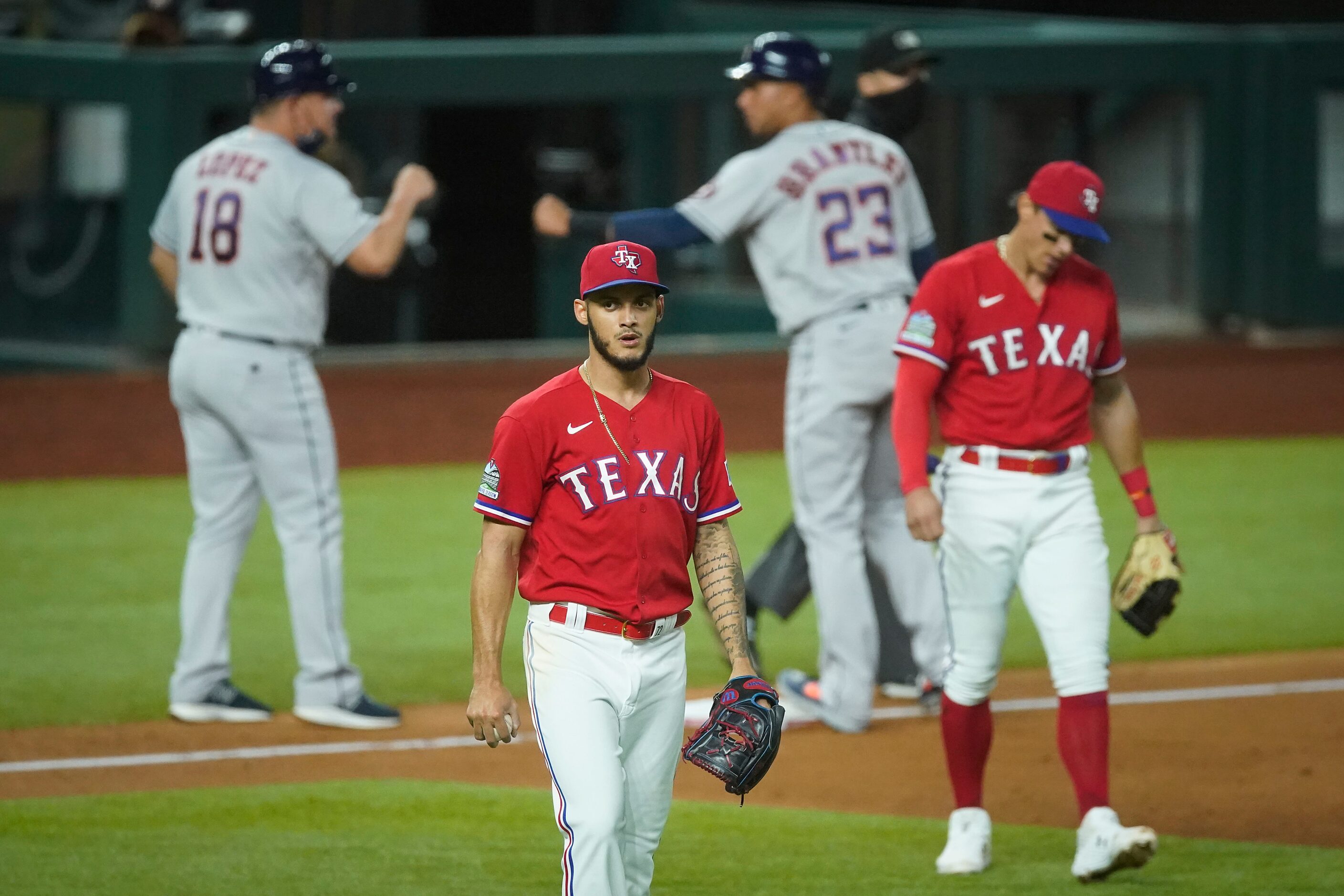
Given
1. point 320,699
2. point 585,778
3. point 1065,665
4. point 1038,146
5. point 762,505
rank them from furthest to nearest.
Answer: point 1038,146 < point 762,505 < point 320,699 < point 1065,665 < point 585,778

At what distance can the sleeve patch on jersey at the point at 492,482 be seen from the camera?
363 cm

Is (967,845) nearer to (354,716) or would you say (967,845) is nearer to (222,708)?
(354,716)

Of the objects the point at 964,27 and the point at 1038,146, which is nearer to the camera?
the point at 1038,146

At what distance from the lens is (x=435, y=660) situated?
7.32m

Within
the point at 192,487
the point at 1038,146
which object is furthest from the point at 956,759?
the point at 1038,146

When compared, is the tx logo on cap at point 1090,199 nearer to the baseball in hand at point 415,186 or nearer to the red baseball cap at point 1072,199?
the red baseball cap at point 1072,199

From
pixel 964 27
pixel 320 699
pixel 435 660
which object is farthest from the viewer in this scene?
pixel 964 27

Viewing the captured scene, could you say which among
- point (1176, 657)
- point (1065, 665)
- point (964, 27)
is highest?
point (964, 27)

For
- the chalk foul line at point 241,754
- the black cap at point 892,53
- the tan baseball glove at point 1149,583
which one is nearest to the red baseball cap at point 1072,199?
the tan baseball glove at point 1149,583

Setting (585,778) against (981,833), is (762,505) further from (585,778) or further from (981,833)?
(585,778)

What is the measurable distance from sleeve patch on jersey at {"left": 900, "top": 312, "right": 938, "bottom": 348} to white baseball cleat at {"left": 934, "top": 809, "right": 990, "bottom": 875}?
1.24 metres

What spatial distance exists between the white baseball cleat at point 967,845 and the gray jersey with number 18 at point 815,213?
2031mm

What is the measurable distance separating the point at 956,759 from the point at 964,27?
1444 centimetres

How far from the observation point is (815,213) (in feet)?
20.0
